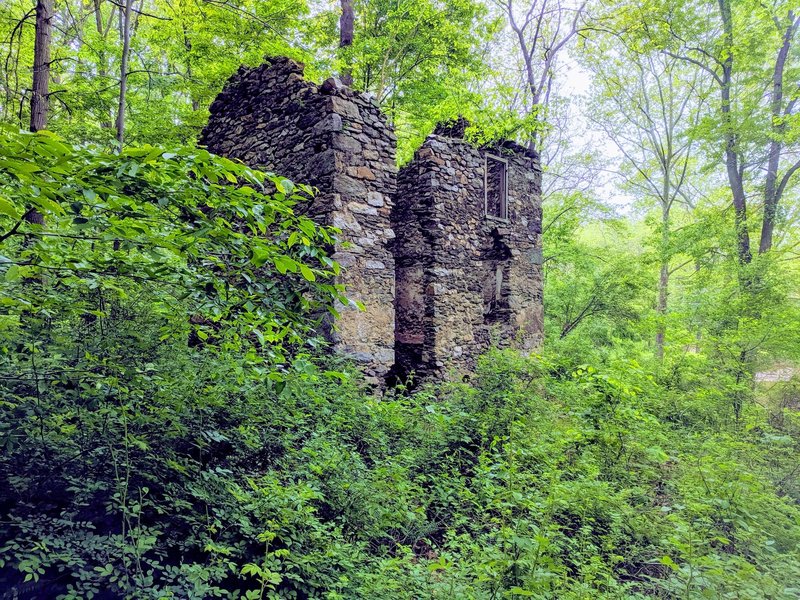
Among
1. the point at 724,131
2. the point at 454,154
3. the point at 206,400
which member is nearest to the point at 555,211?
the point at 724,131

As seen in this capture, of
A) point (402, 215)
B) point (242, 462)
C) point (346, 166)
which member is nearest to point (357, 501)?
point (242, 462)

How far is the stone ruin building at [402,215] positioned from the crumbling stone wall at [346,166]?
2 cm

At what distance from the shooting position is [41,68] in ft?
18.3

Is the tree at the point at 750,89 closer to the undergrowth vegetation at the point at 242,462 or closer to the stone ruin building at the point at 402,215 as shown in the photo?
the stone ruin building at the point at 402,215

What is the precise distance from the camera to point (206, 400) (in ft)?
10.7

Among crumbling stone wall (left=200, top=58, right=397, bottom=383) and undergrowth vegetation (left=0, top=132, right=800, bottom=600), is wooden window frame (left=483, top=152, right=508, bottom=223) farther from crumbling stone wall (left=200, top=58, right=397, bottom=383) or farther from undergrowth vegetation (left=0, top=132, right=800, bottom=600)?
undergrowth vegetation (left=0, top=132, right=800, bottom=600)

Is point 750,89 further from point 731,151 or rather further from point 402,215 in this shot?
point 402,215

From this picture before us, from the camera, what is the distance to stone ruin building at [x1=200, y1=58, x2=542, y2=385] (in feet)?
21.0

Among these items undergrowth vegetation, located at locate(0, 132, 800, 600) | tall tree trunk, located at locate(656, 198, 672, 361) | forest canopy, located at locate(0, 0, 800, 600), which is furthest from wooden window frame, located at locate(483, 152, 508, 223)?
tall tree trunk, located at locate(656, 198, 672, 361)

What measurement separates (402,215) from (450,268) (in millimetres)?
1481

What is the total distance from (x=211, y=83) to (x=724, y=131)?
43.6 ft

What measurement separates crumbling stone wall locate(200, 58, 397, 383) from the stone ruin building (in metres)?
0.02

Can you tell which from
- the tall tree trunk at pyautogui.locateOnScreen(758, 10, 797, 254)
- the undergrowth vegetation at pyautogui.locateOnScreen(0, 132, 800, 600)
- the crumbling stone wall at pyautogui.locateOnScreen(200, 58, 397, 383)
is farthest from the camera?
the tall tree trunk at pyautogui.locateOnScreen(758, 10, 797, 254)

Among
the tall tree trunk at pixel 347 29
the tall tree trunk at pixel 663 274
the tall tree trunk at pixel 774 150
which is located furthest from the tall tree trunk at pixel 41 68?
the tall tree trunk at pixel 774 150
